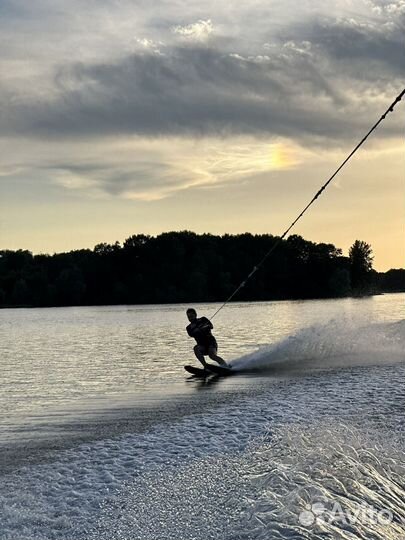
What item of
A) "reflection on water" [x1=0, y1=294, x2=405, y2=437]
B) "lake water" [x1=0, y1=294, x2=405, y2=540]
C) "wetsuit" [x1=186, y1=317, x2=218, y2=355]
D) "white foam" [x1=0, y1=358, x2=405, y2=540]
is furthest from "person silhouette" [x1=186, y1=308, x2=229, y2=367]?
"white foam" [x1=0, y1=358, x2=405, y2=540]

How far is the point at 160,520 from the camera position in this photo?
4926 mm

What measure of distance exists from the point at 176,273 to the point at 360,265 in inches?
1437

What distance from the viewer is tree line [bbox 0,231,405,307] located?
123938mm

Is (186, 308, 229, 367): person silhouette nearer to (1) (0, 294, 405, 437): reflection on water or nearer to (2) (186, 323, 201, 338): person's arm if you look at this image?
(2) (186, 323, 201, 338): person's arm

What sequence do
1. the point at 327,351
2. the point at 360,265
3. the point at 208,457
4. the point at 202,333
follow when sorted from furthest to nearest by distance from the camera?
the point at 360,265, the point at 327,351, the point at 202,333, the point at 208,457

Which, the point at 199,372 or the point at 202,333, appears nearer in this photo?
the point at 199,372

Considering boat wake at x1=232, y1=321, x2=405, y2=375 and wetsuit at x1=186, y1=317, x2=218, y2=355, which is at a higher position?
wetsuit at x1=186, y1=317, x2=218, y2=355

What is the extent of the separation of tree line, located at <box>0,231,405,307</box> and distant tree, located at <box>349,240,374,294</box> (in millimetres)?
188

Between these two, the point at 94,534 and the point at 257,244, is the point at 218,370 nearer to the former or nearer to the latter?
the point at 94,534

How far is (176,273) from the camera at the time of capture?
13388 centimetres

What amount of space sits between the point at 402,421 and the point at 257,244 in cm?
14137

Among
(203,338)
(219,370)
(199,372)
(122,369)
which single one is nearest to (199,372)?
(199,372)

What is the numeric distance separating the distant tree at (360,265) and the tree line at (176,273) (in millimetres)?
188

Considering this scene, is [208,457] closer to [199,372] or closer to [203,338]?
[199,372]
